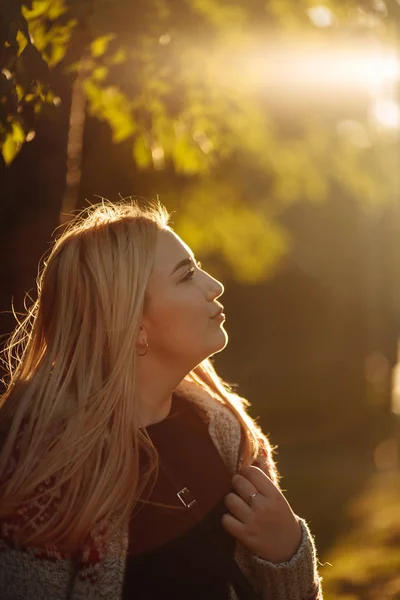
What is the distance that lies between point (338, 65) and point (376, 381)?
70.0 ft

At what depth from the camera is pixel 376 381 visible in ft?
→ 94.8

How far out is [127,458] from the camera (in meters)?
3.82

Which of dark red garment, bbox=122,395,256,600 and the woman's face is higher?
the woman's face

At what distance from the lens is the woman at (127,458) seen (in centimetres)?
368

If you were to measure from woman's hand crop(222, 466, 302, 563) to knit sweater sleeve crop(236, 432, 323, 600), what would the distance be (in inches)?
1.6

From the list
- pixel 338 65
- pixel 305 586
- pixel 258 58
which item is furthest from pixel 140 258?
pixel 338 65

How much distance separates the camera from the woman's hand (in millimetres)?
3939

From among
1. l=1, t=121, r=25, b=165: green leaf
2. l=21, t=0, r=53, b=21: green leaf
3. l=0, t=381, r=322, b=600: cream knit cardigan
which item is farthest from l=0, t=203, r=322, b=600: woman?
l=21, t=0, r=53, b=21: green leaf

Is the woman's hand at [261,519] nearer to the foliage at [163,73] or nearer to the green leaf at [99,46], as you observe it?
the foliage at [163,73]

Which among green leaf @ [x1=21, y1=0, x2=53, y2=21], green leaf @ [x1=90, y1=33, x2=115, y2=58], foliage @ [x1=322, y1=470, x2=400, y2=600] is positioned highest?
green leaf @ [x1=21, y1=0, x2=53, y2=21]

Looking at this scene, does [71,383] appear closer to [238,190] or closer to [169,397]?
[169,397]

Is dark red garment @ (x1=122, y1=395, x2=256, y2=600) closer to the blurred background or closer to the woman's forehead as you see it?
the woman's forehead

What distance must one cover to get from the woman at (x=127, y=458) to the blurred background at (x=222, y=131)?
4.12 ft

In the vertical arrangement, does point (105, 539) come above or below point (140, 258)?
below
